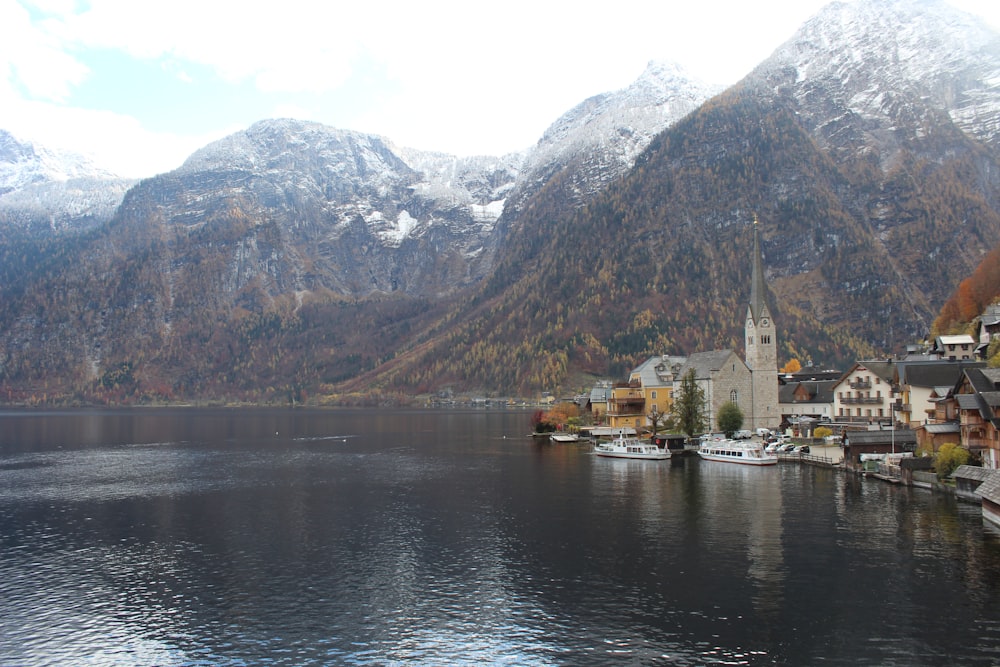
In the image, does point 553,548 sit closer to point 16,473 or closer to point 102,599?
point 102,599

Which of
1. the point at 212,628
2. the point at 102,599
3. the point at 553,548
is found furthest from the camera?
the point at 553,548

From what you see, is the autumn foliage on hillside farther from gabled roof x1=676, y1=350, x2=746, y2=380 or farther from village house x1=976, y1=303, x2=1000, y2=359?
gabled roof x1=676, y1=350, x2=746, y2=380

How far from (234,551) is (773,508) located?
135ft

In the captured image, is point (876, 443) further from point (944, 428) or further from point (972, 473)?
point (972, 473)

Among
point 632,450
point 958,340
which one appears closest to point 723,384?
point 632,450

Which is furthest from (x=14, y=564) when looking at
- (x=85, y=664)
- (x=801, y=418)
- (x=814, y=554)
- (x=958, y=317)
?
(x=958, y=317)

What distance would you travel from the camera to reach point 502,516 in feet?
199

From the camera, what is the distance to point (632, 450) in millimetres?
105250

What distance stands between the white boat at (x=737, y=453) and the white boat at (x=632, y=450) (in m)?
5.48

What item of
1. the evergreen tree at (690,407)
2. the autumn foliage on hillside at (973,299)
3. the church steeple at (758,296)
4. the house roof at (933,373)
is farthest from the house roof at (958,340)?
the evergreen tree at (690,407)

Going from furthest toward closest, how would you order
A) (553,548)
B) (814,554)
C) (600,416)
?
(600,416) < (553,548) < (814,554)

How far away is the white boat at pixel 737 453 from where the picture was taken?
91.1 meters

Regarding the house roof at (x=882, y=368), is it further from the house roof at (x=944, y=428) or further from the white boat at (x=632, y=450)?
the white boat at (x=632, y=450)

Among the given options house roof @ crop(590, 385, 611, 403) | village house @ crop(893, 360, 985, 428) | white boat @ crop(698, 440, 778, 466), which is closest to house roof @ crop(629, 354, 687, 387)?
house roof @ crop(590, 385, 611, 403)
